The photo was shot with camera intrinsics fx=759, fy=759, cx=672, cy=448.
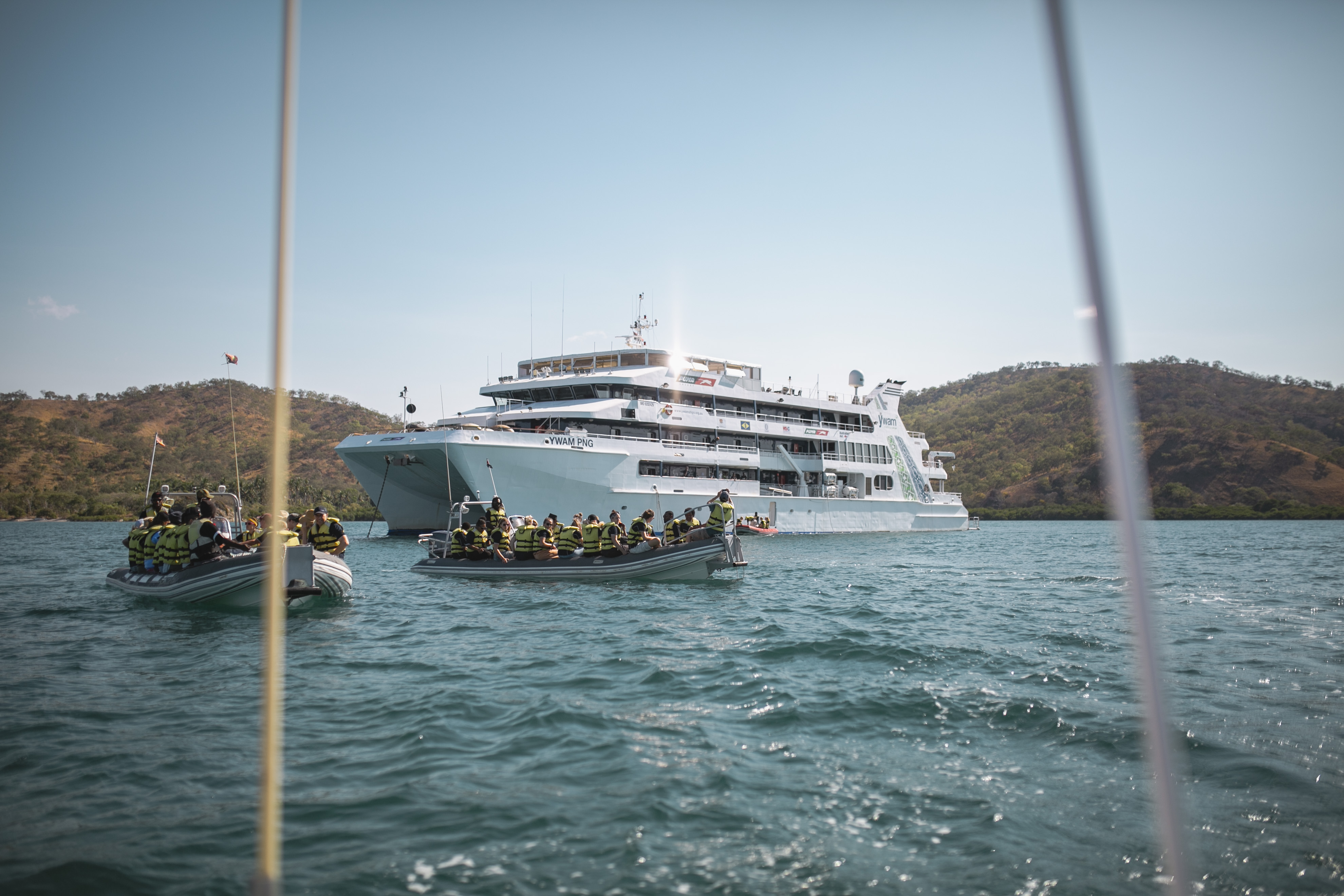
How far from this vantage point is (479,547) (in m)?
17.1

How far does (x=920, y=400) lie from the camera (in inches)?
5600

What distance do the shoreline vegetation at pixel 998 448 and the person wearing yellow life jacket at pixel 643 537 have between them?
1889 inches

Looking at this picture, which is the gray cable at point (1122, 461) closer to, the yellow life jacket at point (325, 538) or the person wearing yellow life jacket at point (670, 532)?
the yellow life jacket at point (325, 538)

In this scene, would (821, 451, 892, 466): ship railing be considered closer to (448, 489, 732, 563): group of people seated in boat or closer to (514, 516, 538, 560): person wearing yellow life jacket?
(448, 489, 732, 563): group of people seated in boat

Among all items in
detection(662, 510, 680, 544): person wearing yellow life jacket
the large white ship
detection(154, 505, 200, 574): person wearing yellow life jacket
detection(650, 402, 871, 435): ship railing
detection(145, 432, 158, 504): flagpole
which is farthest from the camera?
detection(650, 402, 871, 435): ship railing

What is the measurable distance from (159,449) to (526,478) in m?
69.6

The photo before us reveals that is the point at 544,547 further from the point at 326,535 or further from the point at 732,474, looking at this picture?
the point at 732,474

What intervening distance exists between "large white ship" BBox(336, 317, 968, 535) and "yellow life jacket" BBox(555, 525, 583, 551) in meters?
7.83

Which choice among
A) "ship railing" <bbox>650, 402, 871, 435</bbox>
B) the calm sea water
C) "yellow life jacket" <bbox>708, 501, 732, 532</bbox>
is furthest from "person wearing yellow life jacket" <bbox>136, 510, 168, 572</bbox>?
"ship railing" <bbox>650, 402, 871, 435</bbox>

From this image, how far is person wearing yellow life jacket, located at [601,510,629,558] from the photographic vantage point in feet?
52.7

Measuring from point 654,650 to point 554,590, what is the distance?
625 cm

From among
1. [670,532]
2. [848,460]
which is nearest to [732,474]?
[848,460]

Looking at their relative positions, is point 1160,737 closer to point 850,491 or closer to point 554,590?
point 554,590

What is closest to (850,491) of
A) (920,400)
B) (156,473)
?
(156,473)
